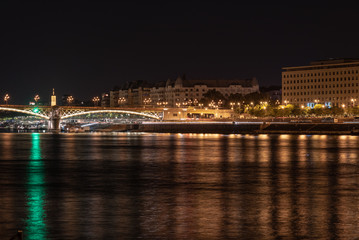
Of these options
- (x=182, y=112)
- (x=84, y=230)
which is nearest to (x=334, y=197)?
(x=84, y=230)

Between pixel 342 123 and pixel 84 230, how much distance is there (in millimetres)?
101839

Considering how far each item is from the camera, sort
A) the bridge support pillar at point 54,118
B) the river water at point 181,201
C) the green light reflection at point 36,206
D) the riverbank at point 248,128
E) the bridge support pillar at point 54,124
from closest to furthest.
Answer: the green light reflection at point 36,206
the river water at point 181,201
the riverbank at point 248,128
the bridge support pillar at point 54,118
the bridge support pillar at point 54,124

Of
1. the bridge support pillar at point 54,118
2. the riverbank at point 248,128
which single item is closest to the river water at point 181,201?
the riverbank at point 248,128

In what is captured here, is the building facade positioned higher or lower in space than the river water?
higher

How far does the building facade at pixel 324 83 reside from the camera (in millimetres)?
167125

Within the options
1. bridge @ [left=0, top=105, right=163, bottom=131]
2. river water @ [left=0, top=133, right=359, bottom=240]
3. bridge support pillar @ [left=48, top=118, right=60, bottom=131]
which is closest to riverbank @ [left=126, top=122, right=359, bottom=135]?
bridge @ [left=0, top=105, right=163, bottom=131]

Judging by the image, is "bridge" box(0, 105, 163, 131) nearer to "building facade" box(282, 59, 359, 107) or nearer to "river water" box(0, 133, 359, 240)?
"building facade" box(282, 59, 359, 107)

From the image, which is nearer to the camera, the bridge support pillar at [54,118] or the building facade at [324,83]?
the bridge support pillar at [54,118]

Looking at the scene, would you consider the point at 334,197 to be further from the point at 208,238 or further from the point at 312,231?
the point at 208,238

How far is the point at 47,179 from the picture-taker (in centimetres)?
3023

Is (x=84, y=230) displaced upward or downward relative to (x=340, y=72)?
downward

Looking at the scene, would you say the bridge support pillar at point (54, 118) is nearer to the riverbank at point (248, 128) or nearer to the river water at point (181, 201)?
the riverbank at point (248, 128)

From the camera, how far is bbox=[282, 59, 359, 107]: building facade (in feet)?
548

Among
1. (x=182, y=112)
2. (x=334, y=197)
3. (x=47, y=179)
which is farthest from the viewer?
(x=182, y=112)
